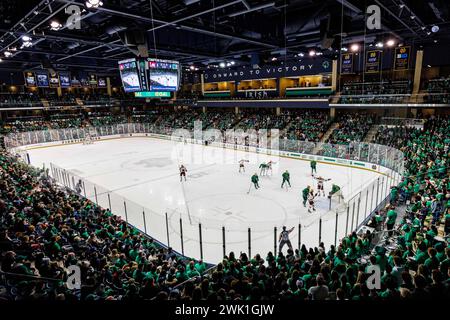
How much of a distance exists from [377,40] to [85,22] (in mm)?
18763

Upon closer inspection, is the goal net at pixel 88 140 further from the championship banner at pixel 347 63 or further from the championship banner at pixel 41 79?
the championship banner at pixel 347 63

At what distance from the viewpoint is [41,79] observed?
142 feet

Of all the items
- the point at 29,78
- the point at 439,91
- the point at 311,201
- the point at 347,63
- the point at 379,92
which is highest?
the point at 29,78

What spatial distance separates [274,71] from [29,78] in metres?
36.5

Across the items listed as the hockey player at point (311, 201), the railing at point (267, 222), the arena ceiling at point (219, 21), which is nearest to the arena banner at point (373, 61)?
the arena ceiling at point (219, 21)

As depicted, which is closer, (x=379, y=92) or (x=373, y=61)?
(x=379, y=92)

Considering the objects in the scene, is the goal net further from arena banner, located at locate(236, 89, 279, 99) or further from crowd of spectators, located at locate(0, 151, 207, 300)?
crowd of spectators, located at locate(0, 151, 207, 300)

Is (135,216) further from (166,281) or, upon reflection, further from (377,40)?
(377,40)

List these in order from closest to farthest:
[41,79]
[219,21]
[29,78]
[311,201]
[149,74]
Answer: [311,201] → [149,74] → [219,21] → [29,78] → [41,79]

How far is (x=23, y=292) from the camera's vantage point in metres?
4.45

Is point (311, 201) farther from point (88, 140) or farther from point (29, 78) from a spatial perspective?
point (29, 78)

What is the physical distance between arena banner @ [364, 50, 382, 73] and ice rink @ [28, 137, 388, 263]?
12579 millimetres

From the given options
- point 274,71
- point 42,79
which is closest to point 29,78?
point 42,79

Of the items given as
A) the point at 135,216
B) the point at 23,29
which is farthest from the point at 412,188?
the point at 23,29
